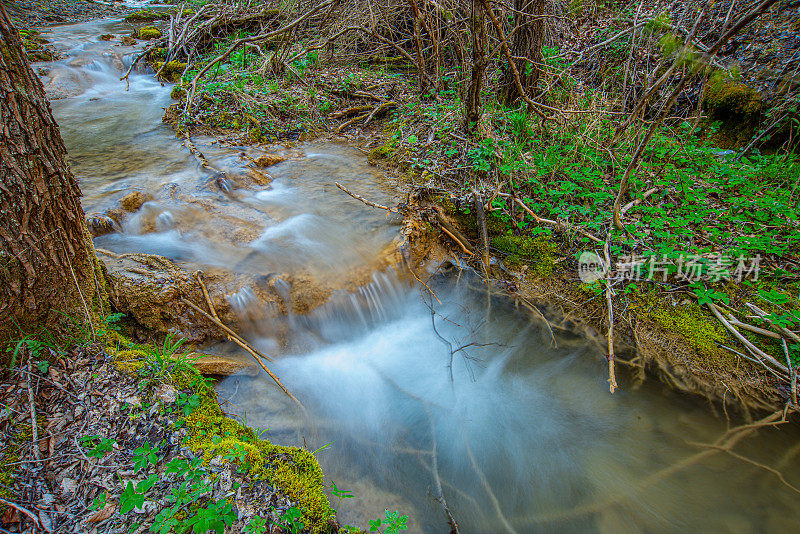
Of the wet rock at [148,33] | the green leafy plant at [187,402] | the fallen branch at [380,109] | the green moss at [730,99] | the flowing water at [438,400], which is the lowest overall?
the flowing water at [438,400]

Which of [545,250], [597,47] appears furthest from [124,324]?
[597,47]

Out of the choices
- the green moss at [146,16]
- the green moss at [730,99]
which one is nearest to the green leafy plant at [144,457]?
the green moss at [730,99]

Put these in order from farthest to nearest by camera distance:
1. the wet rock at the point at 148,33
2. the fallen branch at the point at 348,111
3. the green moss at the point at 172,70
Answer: the wet rock at the point at 148,33
the green moss at the point at 172,70
the fallen branch at the point at 348,111

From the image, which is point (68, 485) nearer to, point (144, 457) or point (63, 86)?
point (144, 457)

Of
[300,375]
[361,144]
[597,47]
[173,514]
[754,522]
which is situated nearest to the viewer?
[173,514]

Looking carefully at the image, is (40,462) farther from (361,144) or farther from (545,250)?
(361,144)

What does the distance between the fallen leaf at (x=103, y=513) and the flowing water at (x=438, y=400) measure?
1.13 meters

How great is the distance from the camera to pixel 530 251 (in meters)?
4.25

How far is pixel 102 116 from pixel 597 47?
9266mm

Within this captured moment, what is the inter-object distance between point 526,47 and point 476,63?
143 centimetres

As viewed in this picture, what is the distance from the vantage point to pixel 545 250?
4203 mm

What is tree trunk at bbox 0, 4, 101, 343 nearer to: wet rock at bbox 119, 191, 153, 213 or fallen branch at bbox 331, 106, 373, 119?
wet rock at bbox 119, 191, 153, 213

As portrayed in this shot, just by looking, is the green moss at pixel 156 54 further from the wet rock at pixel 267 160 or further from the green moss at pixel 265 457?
the green moss at pixel 265 457

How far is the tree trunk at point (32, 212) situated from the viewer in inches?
77.7
